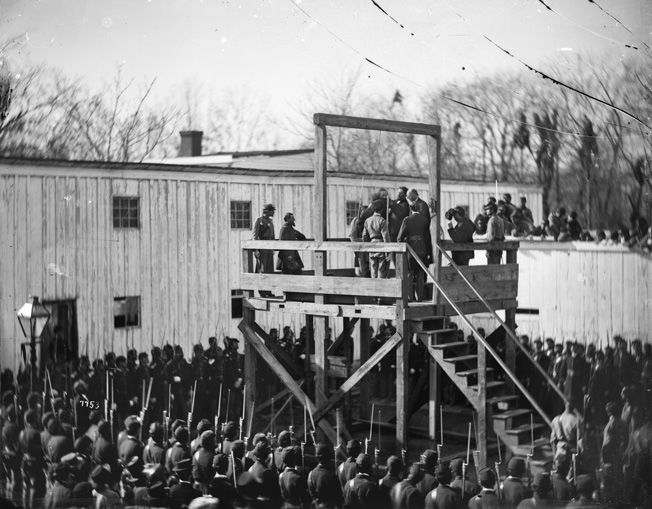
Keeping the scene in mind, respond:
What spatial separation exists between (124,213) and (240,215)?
7.05 ft

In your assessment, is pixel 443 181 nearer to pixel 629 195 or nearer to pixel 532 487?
pixel 629 195

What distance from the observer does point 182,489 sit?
1408cm

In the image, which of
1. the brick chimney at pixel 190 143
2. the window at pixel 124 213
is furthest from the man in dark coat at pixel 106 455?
the brick chimney at pixel 190 143

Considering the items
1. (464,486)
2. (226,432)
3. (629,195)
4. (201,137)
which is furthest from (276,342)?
(629,195)

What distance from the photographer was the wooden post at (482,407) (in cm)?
1396

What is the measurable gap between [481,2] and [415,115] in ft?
11.4

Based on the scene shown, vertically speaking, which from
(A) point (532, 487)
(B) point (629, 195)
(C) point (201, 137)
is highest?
(C) point (201, 137)

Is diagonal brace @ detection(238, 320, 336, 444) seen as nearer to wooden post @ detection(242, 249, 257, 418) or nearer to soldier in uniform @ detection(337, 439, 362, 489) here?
wooden post @ detection(242, 249, 257, 418)

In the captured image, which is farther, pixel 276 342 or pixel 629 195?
pixel 276 342

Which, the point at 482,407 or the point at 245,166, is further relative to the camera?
the point at 245,166

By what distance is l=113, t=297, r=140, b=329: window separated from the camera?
16.0m

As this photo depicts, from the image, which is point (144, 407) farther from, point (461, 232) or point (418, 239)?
point (461, 232)

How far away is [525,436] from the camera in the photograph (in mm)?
14297

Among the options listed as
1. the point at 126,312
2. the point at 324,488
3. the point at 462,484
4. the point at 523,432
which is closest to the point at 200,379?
the point at 126,312
